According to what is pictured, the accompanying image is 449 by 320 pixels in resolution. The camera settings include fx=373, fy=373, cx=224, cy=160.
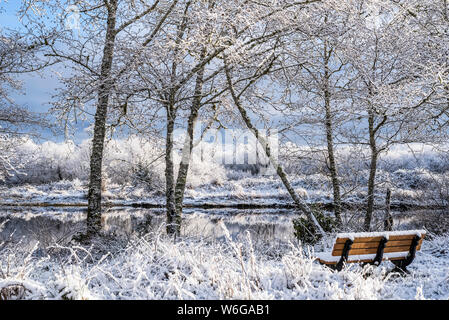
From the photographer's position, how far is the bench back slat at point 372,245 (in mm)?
4762

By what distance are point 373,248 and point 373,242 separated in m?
0.13

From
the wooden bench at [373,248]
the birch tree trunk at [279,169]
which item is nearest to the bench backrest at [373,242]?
the wooden bench at [373,248]

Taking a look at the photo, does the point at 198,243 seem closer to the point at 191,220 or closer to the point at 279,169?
the point at 279,169

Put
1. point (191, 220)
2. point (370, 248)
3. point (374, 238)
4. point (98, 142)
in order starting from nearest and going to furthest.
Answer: point (374, 238) < point (370, 248) < point (98, 142) < point (191, 220)

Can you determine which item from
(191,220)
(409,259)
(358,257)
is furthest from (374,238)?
(191,220)

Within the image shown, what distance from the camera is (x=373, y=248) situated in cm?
508

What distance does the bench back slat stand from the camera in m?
4.76

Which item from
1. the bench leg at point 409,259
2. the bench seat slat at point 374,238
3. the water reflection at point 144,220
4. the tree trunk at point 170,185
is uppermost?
the tree trunk at point 170,185

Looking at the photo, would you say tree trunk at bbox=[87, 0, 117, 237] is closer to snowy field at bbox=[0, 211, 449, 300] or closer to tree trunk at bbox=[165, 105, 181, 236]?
tree trunk at bbox=[165, 105, 181, 236]

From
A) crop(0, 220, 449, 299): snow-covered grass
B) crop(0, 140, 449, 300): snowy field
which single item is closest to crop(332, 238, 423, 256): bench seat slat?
crop(0, 140, 449, 300): snowy field

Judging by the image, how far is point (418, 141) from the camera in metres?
8.81

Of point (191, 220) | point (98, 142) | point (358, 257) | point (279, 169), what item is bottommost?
point (191, 220)

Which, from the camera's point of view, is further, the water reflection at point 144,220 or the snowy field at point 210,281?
the water reflection at point 144,220

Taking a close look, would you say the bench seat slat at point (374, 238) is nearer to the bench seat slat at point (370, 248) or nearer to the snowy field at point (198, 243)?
the bench seat slat at point (370, 248)
